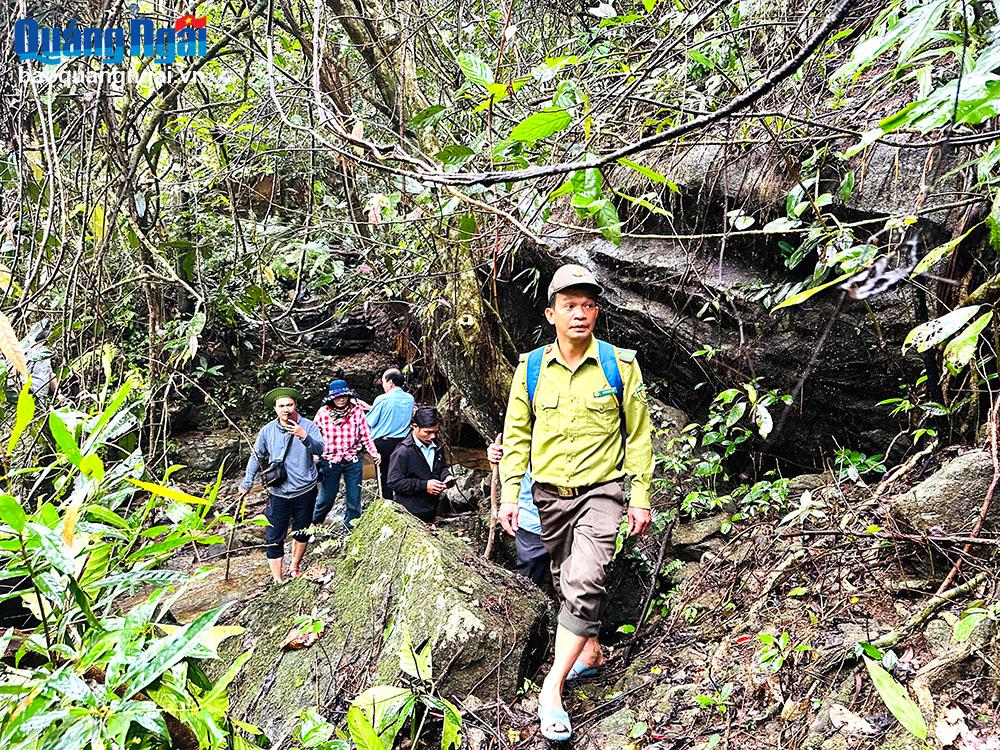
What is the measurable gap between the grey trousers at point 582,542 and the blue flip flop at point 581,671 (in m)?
0.55

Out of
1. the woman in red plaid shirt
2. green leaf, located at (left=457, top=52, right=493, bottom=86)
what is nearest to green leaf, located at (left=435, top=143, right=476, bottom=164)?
green leaf, located at (left=457, top=52, right=493, bottom=86)

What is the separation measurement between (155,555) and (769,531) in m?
3.67

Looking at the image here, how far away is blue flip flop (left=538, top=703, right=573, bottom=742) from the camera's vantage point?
3238 mm

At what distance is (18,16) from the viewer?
2648 millimetres

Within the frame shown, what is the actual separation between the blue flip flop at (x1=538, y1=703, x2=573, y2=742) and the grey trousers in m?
0.39

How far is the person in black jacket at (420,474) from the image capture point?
6.18 m

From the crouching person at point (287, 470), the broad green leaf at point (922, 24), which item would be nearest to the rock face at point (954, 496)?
the broad green leaf at point (922, 24)

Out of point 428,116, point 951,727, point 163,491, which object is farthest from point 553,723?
point 428,116

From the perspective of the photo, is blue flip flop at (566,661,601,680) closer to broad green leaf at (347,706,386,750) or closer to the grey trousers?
the grey trousers

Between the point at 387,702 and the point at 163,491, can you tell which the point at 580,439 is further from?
the point at 163,491

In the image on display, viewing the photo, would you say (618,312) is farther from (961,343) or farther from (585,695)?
(961,343)

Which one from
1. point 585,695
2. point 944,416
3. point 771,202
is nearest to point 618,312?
point 771,202

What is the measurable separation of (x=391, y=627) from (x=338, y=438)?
3.61 metres

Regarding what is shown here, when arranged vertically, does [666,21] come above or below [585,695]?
above
